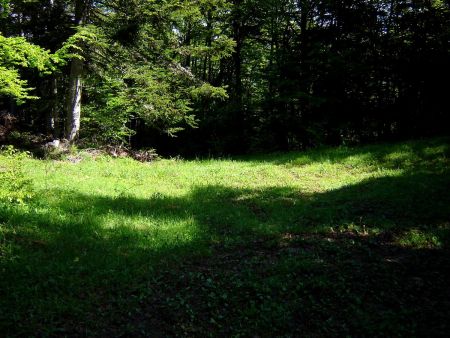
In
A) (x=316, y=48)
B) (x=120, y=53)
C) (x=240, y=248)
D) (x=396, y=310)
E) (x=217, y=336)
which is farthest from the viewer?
(x=316, y=48)

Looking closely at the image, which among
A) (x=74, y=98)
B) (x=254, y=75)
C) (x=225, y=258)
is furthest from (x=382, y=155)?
(x=74, y=98)

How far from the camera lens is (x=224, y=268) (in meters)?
6.87

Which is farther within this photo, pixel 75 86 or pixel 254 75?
pixel 254 75

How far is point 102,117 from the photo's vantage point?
60.6 ft

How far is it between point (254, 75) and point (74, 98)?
34.9 feet

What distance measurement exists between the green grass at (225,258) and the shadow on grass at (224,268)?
2 cm

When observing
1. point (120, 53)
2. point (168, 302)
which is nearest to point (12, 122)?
point (120, 53)

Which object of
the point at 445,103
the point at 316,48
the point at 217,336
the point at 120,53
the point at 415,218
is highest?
the point at 316,48

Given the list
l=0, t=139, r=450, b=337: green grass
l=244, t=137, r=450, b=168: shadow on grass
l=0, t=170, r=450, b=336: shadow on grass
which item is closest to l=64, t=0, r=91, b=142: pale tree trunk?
l=0, t=139, r=450, b=337: green grass

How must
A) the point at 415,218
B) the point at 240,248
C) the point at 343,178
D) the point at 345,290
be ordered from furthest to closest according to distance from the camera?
the point at 343,178 → the point at 415,218 → the point at 240,248 → the point at 345,290

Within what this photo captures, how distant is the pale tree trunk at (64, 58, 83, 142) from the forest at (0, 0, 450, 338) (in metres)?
0.07

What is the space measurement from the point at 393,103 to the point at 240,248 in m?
16.0

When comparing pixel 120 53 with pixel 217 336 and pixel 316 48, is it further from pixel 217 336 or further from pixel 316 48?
pixel 217 336

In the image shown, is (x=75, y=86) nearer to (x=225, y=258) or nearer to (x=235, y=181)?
(x=235, y=181)
